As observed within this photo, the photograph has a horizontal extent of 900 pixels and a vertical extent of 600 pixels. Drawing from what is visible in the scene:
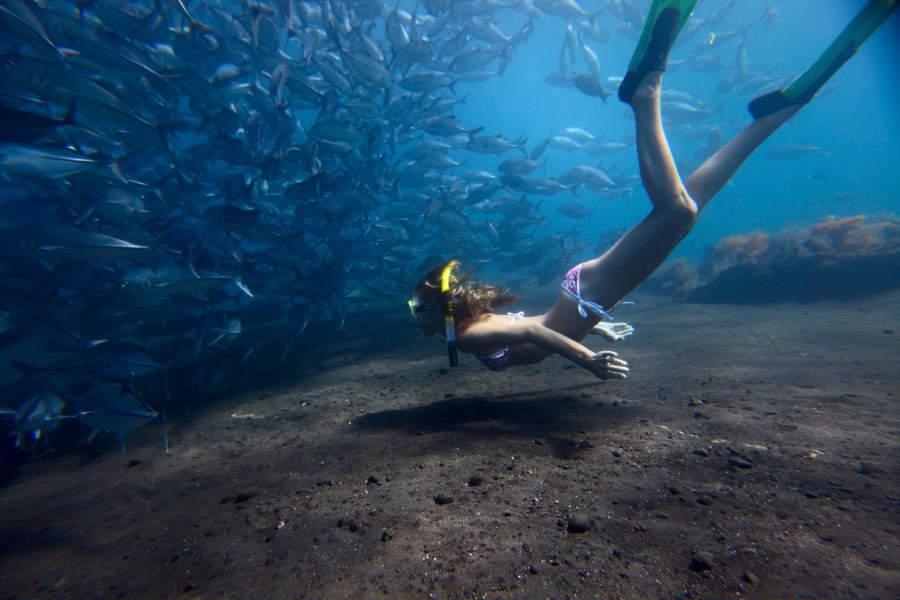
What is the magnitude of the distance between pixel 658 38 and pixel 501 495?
4292 mm

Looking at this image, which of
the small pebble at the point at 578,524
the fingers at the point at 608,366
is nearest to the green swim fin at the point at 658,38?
the fingers at the point at 608,366

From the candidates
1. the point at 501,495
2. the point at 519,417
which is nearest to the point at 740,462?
the point at 501,495

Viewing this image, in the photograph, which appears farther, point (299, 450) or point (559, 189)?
point (559, 189)

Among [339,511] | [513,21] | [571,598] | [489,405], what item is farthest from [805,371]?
[513,21]

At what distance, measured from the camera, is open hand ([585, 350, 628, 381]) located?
8.78ft

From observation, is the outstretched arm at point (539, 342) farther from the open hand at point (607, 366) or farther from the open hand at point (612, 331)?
the open hand at point (612, 331)

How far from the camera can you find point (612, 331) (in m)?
3.94

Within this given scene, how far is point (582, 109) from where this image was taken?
238 ft

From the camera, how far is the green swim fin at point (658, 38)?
11.1 ft

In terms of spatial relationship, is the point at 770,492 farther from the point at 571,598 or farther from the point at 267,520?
the point at 267,520

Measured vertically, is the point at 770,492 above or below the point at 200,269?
below

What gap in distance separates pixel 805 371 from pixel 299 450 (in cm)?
522

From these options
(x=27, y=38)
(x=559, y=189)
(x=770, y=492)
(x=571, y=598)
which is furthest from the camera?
(x=559, y=189)

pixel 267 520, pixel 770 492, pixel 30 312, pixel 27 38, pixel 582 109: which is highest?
pixel 582 109
